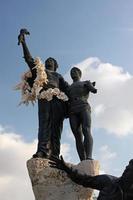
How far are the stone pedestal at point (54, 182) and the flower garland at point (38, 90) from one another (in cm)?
139

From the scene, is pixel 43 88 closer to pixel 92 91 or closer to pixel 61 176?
pixel 92 91

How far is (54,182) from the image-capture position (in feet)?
31.5

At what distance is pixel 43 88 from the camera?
10.7 metres

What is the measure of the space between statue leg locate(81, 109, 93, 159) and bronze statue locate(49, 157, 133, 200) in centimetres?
166

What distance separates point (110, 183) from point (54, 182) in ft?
6.23

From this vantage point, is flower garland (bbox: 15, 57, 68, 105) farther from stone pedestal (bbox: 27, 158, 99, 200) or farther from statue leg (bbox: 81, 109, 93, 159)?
stone pedestal (bbox: 27, 158, 99, 200)

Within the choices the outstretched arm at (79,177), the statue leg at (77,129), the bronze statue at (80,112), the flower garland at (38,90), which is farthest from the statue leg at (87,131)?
the outstretched arm at (79,177)

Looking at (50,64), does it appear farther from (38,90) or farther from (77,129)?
(77,129)

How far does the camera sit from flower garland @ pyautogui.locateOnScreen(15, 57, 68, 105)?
10.6m

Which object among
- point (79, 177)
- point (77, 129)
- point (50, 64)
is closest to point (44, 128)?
point (77, 129)

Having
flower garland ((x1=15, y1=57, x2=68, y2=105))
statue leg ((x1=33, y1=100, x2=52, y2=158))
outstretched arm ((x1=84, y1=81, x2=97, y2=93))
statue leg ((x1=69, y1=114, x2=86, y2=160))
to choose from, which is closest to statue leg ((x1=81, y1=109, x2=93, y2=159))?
statue leg ((x1=69, y1=114, x2=86, y2=160))

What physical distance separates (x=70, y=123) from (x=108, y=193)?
9.60 feet

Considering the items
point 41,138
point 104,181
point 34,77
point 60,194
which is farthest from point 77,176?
point 34,77

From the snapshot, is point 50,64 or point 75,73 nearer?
point 75,73
